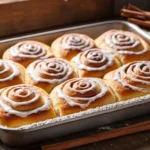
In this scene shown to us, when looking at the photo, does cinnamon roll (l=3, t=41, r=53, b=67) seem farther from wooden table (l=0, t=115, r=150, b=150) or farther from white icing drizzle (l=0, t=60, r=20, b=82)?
wooden table (l=0, t=115, r=150, b=150)

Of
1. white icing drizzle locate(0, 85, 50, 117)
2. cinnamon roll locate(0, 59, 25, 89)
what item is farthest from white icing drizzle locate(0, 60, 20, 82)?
white icing drizzle locate(0, 85, 50, 117)

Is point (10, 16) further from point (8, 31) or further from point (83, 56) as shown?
point (83, 56)

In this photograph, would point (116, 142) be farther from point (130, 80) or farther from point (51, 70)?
point (51, 70)

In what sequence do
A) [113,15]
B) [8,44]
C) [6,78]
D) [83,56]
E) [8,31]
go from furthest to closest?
[113,15]
[8,31]
[8,44]
[83,56]
[6,78]

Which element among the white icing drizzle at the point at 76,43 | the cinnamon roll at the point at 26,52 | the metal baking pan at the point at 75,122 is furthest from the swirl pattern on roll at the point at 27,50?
the metal baking pan at the point at 75,122

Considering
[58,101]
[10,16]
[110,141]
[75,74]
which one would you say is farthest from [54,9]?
[110,141]
